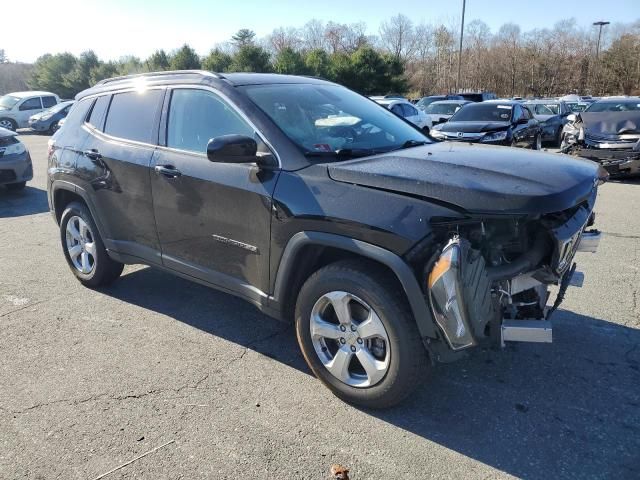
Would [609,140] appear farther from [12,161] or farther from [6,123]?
[6,123]

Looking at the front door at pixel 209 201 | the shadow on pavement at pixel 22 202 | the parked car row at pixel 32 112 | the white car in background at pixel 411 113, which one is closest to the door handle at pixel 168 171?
the front door at pixel 209 201

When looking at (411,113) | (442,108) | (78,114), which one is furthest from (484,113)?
(78,114)

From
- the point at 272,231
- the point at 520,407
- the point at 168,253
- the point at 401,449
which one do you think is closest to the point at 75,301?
the point at 168,253

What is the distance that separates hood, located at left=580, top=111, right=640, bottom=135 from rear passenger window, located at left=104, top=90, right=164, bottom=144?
9647 mm

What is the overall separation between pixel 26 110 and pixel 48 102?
125cm

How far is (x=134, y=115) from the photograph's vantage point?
168 inches

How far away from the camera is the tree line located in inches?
1473

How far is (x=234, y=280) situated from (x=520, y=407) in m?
1.95

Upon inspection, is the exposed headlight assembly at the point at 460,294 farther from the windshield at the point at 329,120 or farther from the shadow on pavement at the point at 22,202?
the shadow on pavement at the point at 22,202

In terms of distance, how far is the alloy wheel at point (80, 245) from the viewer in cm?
478

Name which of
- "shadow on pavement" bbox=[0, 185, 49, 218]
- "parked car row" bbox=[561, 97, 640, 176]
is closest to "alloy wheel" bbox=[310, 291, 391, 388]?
"shadow on pavement" bbox=[0, 185, 49, 218]

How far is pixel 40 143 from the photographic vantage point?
20375 millimetres

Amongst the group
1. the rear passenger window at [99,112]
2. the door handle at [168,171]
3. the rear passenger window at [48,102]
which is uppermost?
the rear passenger window at [99,112]

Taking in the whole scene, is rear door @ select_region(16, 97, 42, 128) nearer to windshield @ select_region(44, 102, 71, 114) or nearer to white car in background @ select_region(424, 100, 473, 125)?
windshield @ select_region(44, 102, 71, 114)
